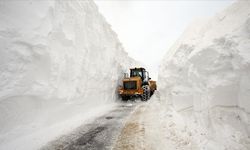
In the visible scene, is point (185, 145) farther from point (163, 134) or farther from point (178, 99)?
point (178, 99)

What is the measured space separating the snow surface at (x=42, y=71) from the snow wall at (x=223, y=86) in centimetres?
536

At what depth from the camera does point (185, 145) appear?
18.4 feet

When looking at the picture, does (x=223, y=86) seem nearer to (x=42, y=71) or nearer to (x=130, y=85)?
(x=42, y=71)

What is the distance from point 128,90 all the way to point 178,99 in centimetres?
1018

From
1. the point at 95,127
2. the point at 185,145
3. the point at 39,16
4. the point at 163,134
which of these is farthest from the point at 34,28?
the point at 185,145

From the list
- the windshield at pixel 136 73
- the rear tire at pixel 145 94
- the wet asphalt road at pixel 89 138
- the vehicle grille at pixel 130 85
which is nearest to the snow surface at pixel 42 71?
the wet asphalt road at pixel 89 138

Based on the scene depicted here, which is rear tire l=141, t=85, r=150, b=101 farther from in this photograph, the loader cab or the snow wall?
the snow wall

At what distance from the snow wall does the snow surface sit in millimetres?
5357

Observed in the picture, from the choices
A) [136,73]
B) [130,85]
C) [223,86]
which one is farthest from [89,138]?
[136,73]

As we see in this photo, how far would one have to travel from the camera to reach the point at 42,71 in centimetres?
871

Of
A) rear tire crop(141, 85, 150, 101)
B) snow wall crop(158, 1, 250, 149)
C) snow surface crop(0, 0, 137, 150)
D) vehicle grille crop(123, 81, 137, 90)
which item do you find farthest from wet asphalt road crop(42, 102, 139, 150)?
vehicle grille crop(123, 81, 137, 90)

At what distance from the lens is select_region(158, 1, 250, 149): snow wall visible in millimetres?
4945

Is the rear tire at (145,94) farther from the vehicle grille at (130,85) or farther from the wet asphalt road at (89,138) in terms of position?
the wet asphalt road at (89,138)

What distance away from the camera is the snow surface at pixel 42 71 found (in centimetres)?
682
